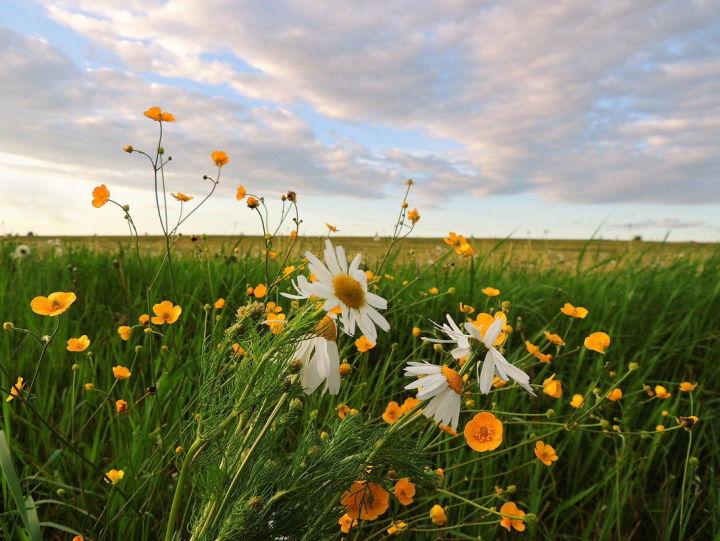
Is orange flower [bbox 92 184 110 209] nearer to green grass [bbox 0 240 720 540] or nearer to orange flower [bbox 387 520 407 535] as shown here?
green grass [bbox 0 240 720 540]

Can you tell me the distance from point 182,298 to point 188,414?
4.20 ft

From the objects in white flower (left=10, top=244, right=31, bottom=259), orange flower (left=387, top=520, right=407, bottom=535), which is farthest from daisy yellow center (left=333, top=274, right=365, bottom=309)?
white flower (left=10, top=244, right=31, bottom=259)

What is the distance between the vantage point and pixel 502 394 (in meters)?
2.80

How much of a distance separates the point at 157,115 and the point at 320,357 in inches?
50.8

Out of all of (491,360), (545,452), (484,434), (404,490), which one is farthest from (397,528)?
(491,360)

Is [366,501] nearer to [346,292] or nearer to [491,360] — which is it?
[491,360]

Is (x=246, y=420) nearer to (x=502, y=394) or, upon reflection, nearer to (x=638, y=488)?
(x=502, y=394)

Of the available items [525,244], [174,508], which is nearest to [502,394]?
[174,508]

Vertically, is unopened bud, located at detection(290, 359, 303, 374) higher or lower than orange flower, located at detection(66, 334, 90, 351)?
higher

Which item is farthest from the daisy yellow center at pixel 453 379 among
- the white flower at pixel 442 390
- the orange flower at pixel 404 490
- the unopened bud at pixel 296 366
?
the orange flower at pixel 404 490

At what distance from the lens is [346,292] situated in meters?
1.12

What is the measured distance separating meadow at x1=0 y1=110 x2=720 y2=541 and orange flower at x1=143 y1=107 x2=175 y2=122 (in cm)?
18

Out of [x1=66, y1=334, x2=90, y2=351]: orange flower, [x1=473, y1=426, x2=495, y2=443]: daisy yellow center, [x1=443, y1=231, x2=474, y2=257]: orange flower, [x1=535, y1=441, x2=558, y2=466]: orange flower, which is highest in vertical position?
[x1=443, y1=231, x2=474, y2=257]: orange flower

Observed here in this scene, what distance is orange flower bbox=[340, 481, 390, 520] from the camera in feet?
4.76
